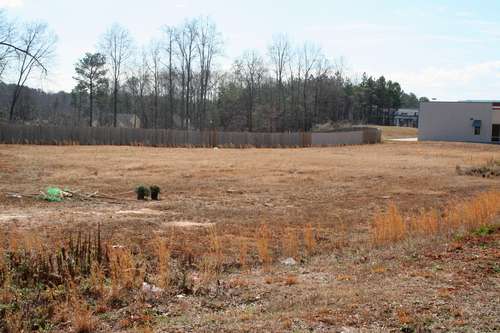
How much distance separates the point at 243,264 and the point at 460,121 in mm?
62179

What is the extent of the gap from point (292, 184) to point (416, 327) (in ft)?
57.4

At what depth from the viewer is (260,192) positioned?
2006 centimetres

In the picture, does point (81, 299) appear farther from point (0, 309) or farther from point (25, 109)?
point (25, 109)

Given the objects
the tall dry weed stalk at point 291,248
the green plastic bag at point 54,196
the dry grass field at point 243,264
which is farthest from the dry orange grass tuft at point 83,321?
the green plastic bag at point 54,196

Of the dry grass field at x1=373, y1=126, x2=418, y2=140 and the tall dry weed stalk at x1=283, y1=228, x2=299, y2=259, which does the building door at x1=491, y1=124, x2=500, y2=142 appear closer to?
the dry grass field at x1=373, y1=126, x2=418, y2=140

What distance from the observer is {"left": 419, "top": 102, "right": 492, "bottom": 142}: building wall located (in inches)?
2530

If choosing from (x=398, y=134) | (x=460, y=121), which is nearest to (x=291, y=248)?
(x=460, y=121)

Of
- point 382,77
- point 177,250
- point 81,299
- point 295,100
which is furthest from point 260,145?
point 382,77

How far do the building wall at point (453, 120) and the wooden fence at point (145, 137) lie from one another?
57.3 feet

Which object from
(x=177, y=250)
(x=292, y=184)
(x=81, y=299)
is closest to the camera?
(x=81, y=299)

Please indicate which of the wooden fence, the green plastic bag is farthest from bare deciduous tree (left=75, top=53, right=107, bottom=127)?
the green plastic bag

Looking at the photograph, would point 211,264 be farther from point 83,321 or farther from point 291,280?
point 83,321

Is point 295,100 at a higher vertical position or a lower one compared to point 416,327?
higher

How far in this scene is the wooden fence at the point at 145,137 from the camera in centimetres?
5034
